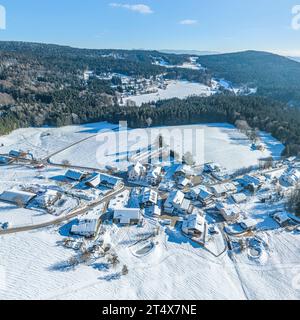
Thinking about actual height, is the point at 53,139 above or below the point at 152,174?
above

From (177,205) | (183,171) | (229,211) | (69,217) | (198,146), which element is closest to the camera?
(69,217)

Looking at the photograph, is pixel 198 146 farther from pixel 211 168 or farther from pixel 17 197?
pixel 17 197

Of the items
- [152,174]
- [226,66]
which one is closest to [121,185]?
[152,174]

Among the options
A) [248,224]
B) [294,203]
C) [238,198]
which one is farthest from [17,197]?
Answer: [294,203]

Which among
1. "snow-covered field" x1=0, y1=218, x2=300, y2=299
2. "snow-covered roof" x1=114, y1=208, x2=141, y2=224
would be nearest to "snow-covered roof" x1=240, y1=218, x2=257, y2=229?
"snow-covered field" x1=0, y1=218, x2=300, y2=299

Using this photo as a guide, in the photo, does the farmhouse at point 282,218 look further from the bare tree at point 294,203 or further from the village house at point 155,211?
the village house at point 155,211
